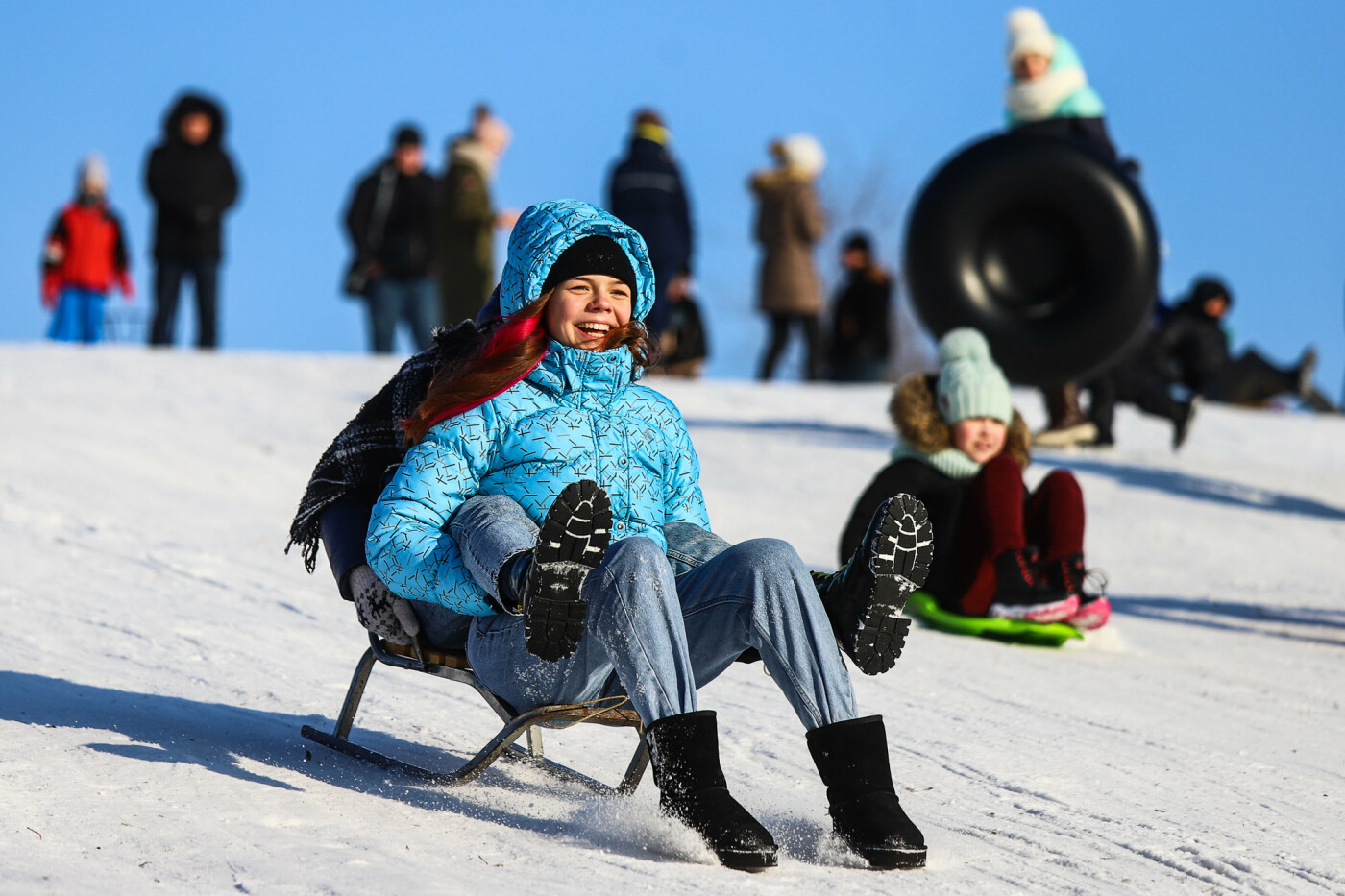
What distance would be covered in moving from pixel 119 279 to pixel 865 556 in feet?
34.1

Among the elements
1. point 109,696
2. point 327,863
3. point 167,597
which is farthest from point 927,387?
point 327,863

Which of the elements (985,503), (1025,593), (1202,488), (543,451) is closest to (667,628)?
(543,451)

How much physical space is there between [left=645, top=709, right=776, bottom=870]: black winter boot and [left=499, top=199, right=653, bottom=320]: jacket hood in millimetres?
906

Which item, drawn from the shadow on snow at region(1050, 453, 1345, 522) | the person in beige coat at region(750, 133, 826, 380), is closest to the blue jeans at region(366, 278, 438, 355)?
the person in beige coat at region(750, 133, 826, 380)

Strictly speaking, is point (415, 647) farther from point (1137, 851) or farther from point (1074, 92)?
point (1074, 92)

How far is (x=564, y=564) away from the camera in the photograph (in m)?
2.42

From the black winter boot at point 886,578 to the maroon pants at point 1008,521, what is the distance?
2485mm

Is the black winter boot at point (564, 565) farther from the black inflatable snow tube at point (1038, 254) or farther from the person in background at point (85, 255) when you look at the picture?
the person in background at point (85, 255)

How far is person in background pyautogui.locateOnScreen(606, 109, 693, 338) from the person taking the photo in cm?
1095

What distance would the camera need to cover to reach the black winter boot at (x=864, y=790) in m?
2.59

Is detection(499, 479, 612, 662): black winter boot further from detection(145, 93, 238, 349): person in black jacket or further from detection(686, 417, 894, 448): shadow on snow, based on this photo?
detection(145, 93, 238, 349): person in black jacket

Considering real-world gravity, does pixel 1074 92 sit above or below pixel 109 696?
above

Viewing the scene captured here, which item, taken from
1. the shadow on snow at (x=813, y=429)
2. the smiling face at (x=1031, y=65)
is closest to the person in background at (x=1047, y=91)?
the smiling face at (x=1031, y=65)

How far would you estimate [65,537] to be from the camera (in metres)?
5.76
